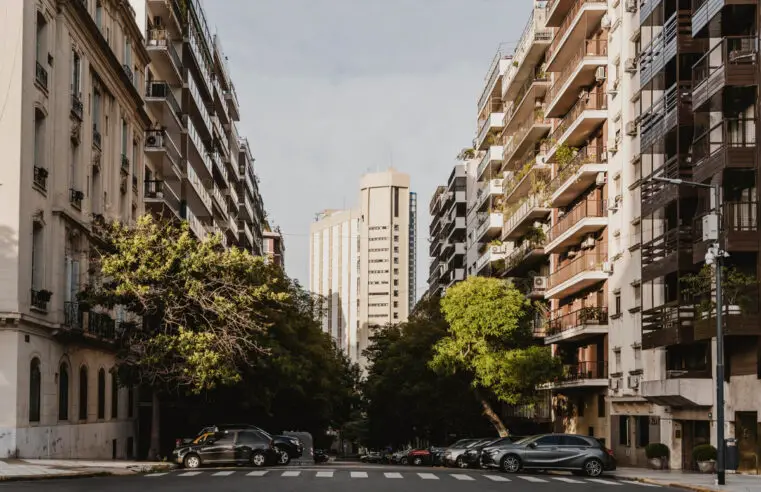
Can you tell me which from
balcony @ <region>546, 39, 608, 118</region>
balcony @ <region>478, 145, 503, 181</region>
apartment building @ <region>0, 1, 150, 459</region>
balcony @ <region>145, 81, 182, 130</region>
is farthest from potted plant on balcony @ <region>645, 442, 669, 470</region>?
balcony @ <region>478, 145, 503, 181</region>

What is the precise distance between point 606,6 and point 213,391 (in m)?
27.9

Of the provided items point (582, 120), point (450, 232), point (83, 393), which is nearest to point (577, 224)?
point (582, 120)

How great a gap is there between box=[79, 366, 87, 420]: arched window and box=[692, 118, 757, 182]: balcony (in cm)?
2468

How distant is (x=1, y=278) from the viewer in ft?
118

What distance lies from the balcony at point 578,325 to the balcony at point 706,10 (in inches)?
807

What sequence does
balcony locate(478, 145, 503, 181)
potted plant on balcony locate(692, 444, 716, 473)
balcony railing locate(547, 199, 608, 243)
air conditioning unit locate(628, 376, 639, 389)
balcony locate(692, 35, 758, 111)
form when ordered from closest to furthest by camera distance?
balcony locate(692, 35, 758, 111) < potted plant on balcony locate(692, 444, 716, 473) < air conditioning unit locate(628, 376, 639, 389) < balcony railing locate(547, 199, 608, 243) < balcony locate(478, 145, 503, 181)

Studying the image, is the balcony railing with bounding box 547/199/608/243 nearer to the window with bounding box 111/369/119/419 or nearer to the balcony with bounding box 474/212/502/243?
the balcony with bounding box 474/212/502/243

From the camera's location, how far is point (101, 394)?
49594 millimetres

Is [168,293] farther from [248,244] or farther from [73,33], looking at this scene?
[248,244]

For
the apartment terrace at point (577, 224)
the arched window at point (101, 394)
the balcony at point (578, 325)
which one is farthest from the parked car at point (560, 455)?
the apartment terrace at point (577, 224)

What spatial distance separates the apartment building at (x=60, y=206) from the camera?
3628 cm

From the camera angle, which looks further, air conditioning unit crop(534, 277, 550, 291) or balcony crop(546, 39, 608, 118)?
air conditioning unit crop(534, 277, 550, 291)

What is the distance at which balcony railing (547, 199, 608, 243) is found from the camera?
60.2m

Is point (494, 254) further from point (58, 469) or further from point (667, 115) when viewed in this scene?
point (58, 469)
